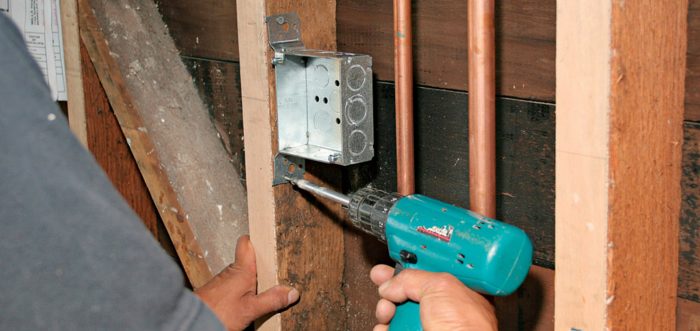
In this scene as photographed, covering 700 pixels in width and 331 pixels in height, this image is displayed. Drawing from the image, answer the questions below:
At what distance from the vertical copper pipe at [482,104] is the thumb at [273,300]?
378 millimetres

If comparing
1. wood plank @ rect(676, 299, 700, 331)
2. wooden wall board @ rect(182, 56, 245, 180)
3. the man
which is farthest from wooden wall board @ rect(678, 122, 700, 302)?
wooden wall board @ rect(182, 56, 245, 180)

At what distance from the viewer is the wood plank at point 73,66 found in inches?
64.1

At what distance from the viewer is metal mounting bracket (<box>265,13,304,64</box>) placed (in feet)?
3.56

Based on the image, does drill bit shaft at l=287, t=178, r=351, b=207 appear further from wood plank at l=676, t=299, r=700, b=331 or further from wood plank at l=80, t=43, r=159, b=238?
wood plank at l=80, t=43, r=159, b=238

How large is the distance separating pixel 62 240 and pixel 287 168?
63 centimetres

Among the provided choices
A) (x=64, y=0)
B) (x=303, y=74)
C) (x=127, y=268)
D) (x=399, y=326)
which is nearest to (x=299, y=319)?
(x=399, y=326)

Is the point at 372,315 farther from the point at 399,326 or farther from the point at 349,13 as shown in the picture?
the point at 349,13

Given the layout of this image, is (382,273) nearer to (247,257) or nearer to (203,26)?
(247,257)

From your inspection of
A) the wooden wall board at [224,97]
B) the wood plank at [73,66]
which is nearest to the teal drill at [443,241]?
the wooden wall board at [224,97]

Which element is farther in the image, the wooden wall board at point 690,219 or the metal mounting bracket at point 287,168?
the metal mounting bracket at point 287,168

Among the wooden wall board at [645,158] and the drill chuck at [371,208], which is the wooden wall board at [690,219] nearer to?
the wooden wall board at [645,158]

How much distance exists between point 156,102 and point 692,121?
3.45 ft

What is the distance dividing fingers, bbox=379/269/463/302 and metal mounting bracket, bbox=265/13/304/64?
0.35 metres

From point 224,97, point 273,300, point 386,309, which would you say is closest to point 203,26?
point 224,97
